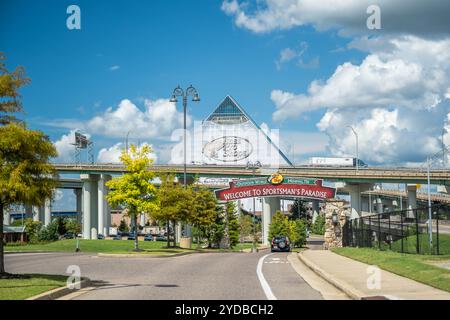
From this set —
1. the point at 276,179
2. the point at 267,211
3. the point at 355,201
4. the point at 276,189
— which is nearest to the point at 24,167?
the point at 276,179

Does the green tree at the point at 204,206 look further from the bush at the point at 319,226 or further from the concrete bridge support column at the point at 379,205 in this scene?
the bush at the point at 319,226

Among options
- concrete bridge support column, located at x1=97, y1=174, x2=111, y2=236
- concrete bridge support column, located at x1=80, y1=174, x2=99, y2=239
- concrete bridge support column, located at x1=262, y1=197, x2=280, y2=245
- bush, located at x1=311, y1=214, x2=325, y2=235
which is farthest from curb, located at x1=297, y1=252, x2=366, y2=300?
bush, located at x1=311, y1=214, x2=325, y2=235

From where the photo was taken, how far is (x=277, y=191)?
59.8 meters

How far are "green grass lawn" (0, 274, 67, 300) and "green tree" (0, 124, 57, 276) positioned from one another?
1.28 m

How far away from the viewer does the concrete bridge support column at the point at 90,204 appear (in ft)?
369

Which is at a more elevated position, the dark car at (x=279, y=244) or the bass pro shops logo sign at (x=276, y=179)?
the bass pro shops logo sign at (x=276, y=179)

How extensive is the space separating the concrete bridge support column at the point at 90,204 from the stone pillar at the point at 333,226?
72.8 m

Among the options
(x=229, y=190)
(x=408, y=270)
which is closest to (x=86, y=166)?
(x=229, y=190)

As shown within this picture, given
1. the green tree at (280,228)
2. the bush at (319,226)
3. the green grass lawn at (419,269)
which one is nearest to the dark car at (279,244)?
the green grass lawn at (419,269)

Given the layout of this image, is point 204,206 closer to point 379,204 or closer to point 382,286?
point 382,286

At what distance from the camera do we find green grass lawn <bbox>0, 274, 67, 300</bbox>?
1276cm

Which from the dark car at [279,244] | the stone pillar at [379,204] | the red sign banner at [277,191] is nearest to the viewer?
the dark car at [279,244]

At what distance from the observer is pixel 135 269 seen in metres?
23.1
